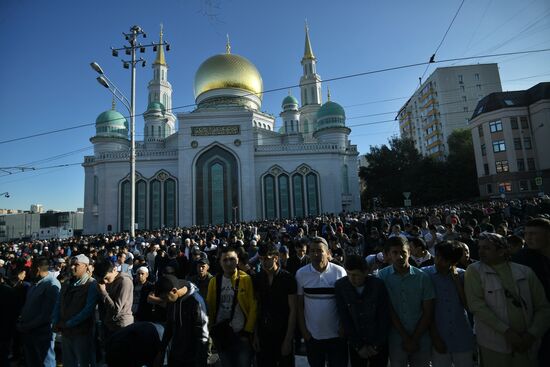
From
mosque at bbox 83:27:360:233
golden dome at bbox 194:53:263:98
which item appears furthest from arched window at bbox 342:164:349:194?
Result: golden dome at bbox 194:53:263:98

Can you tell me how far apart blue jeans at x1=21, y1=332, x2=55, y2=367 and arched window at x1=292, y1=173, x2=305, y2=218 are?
26194 millimetres

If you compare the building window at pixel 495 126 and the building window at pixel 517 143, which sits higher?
the building window at pixel 495 126

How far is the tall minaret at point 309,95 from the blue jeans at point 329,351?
115 feet

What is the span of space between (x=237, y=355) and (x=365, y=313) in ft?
4.20

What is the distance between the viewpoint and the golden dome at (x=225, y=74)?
33.8 m

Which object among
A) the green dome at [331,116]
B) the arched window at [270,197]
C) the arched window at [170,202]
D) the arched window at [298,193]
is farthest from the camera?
the green dome at [331,116]

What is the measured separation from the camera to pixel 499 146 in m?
28.4

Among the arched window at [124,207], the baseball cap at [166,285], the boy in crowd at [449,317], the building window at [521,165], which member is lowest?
the boy in crowd at [449,317]

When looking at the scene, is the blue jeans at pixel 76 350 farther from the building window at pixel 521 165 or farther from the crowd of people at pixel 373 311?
the building window at pixel 521 165

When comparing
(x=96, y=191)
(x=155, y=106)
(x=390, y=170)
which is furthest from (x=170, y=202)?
(x=390, y=170)

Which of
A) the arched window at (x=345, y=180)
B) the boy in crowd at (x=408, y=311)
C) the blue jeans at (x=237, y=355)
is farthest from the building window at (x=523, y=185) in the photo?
the blue jeans at (x=237, y=355)

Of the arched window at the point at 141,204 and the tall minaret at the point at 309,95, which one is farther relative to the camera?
the tall minaret at the point at 309,95

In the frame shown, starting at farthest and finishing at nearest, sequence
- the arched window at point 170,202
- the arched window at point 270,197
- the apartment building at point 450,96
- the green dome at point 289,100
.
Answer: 1. the apartment building at point 450,96
2. the green dome at point 289,100
3. the arched window at point 270,197
4. the arched window at point 170,202

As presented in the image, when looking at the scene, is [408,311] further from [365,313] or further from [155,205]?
[155,205]
